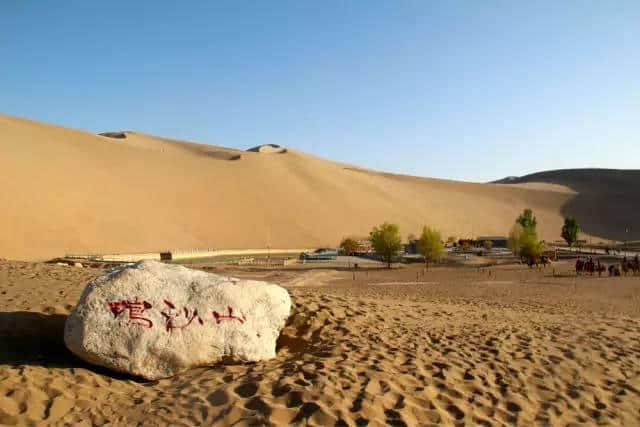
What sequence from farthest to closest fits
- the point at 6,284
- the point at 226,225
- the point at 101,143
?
1. the point at 101,143
2. the point at 226,225
3. the point at 6,284

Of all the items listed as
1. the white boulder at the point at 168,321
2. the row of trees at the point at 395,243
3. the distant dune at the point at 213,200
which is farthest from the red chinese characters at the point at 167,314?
the distant dune at the point at 213,200

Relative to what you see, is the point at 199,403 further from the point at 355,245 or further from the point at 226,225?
the point at 226,225

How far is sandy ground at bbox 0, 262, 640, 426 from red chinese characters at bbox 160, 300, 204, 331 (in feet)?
2.02

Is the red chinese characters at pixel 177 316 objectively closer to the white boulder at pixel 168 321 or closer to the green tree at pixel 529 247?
the white boulder at pixel 168 321

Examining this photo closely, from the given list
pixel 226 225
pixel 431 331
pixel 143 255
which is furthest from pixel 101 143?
pixel 431 331

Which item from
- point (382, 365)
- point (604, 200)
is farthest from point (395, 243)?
point (604, 200)

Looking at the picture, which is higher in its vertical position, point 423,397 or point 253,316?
point 253,316

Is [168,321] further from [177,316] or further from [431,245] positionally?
[431,245]

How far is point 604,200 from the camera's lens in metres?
109

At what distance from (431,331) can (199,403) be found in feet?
15.3

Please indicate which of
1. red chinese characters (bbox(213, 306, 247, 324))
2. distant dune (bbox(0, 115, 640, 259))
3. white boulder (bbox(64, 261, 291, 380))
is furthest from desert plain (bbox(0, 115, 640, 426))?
distant dune (bbox(0, 115, 640, 259))

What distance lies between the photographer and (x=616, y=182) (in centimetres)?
12312

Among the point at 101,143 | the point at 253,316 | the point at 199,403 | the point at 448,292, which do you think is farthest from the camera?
the point at 101,143

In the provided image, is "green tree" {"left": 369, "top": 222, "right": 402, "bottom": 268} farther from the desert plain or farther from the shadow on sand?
the shadow on sand
